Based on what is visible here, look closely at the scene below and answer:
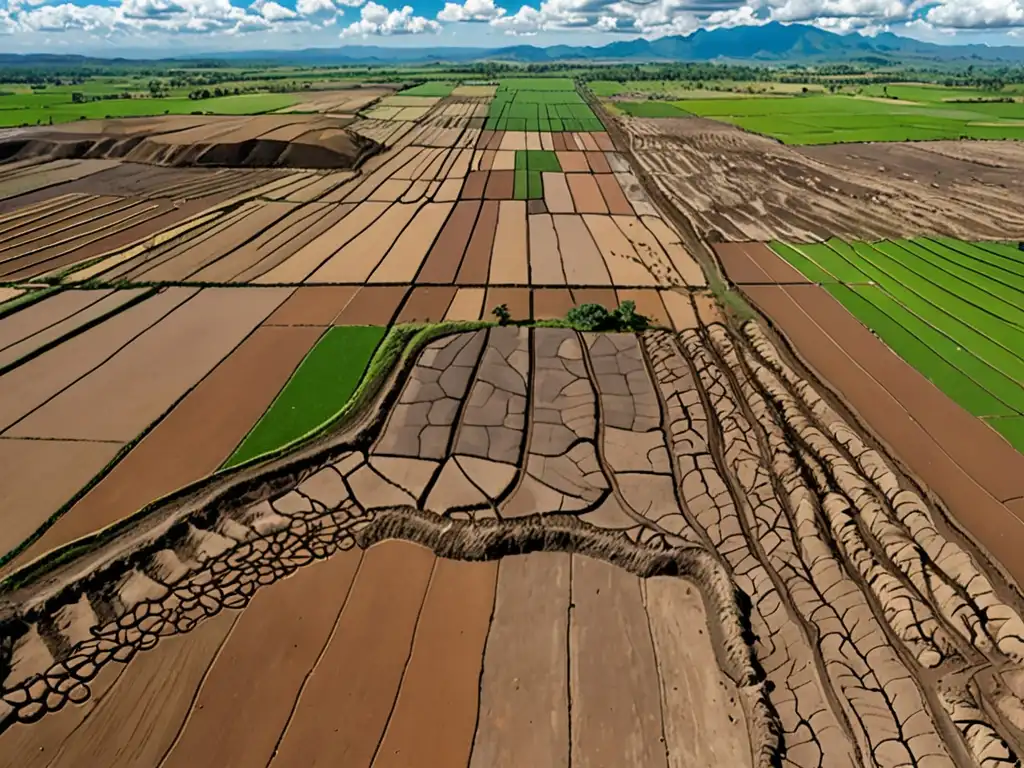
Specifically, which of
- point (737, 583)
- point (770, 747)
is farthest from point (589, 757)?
point (737, 583)

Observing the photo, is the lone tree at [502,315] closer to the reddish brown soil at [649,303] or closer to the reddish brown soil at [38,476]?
the reddish brown soil at [649,303]

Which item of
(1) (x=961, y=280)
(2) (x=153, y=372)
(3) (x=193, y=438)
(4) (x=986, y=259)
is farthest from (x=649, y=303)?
(4) (x=986, y=259)

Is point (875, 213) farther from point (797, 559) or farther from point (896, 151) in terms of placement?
point (797, 559)

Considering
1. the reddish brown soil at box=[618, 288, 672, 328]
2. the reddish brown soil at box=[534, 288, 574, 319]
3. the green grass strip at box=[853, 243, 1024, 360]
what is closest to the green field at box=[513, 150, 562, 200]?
the reddish brown soil at box=[534, 288, 574, 319]

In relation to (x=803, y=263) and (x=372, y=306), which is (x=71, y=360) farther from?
(x=803, y=263)

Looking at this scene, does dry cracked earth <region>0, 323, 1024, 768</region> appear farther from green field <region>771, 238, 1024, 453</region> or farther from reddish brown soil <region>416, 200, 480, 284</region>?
reddish brown soil <region>416, 200, 480, 284</region>

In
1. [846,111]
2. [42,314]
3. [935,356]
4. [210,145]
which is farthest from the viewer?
[846,111]
